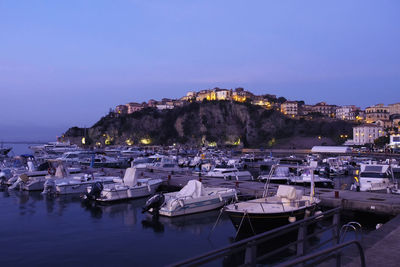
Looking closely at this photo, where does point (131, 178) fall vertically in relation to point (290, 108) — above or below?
below

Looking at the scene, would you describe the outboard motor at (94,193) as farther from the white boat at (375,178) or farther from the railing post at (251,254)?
the railing post at (251,254)

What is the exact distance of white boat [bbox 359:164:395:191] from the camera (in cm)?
2554

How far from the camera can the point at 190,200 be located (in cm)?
Result: 1992

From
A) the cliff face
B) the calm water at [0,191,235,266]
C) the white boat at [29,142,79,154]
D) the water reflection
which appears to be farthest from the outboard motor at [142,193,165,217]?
the cliff face

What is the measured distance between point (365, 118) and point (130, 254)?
566ft

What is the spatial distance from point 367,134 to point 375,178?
11141 centimetres

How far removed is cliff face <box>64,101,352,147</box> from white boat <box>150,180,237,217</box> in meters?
115

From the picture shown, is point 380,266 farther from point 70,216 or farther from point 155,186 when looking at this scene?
point 155,186

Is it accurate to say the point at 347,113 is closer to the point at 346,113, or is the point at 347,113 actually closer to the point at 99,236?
the point at 346,113

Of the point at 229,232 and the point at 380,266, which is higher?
the point at 380,266

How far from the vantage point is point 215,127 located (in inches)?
5871

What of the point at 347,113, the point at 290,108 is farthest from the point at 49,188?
the point at 347,113

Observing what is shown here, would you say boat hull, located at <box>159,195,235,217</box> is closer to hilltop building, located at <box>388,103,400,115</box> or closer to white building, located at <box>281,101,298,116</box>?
white building, located at <box>281,101,298,116</box>

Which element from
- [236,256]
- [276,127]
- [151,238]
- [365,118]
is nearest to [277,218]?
[236,256]
